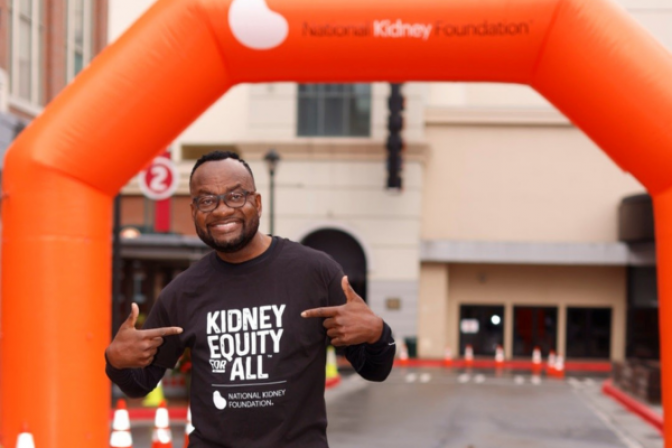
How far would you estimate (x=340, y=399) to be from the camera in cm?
1816

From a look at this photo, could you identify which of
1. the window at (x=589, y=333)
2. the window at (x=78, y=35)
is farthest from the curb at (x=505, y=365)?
the window at (x=78, y=35)

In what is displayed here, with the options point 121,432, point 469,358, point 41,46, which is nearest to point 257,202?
point 121,432

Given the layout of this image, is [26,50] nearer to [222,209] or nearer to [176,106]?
[176,106]

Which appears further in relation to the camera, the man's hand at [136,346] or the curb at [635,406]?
the curb at [635,406]

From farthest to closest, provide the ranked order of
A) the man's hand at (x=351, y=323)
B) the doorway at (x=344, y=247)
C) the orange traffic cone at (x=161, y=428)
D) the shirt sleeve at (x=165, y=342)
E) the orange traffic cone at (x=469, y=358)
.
A: the doorway at (x=344, y=247)
the orange traffic cone at (x=469, y=358)
the orange traffic cone at (x=161, y=428)
the shirt sleeve at (x=165, y=342)
the man's hand at (x=351, y=323)

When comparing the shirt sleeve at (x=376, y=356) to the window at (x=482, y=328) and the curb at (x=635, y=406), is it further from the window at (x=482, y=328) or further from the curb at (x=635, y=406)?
the window at (x=482, y=328)

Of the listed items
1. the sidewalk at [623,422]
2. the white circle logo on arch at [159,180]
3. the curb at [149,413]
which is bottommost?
the sidewalk at [623,422]

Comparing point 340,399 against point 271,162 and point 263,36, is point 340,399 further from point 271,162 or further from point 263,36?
point 263,36

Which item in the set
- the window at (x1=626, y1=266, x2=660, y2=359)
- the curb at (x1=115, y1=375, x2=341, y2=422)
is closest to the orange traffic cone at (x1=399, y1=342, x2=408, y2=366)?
the window at (x1=626, y1=266, x2=660, y2=359)

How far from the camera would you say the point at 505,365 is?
28766 millimetres

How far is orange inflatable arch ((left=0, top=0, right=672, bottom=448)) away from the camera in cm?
800

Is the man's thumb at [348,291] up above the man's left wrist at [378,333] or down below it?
above

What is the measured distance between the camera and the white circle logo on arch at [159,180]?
601 inches

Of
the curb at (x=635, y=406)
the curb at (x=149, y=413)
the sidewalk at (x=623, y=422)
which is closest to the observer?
the sidewalk at (x=623, y=422)
